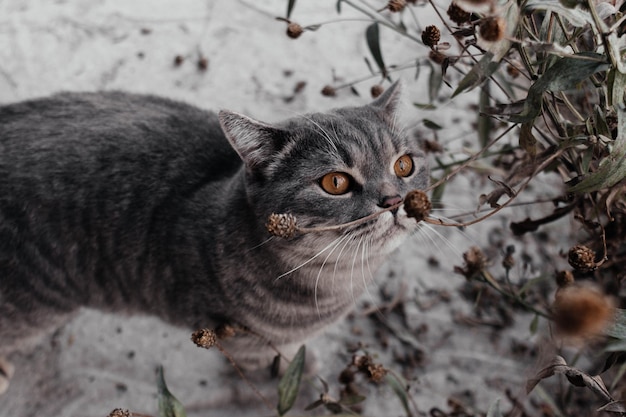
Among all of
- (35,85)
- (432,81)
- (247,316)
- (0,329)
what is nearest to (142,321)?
(0,329)

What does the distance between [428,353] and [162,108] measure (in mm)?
1198

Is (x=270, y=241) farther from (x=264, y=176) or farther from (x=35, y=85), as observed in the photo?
(x=35, y=85)

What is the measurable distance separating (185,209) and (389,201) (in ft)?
1.92

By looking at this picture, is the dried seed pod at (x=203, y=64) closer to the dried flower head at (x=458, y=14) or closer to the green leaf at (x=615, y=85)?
the dried flower head at (x=458, y=14)

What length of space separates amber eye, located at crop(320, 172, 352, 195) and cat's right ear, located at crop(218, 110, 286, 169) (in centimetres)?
14

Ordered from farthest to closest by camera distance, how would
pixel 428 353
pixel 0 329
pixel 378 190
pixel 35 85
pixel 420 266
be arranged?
pixel 35 85
pixel 420 266
pixel 428 353
pixel 0 329
pixel 378 190

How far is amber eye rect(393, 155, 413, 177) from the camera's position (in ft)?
4.28

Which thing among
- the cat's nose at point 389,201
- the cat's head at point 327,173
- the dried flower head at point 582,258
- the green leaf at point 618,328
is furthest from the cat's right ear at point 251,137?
the green leaf at point 618,328

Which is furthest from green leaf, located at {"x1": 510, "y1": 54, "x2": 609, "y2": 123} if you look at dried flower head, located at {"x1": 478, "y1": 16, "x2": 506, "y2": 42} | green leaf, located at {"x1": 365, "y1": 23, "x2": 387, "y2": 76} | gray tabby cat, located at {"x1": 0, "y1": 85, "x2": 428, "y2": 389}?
green leaf, located at {"x1": 365, "y1": 23, "x2": 387, "y2": 76}

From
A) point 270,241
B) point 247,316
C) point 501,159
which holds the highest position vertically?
→ point 501,159

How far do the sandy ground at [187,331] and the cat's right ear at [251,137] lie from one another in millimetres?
430

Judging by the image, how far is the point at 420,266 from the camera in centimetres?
209

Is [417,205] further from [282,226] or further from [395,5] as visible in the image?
[395,5]

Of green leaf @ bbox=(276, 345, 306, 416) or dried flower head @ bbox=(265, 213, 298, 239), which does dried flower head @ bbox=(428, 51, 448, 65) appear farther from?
green leaf @ bbox=(276, 345, 306, 416)
